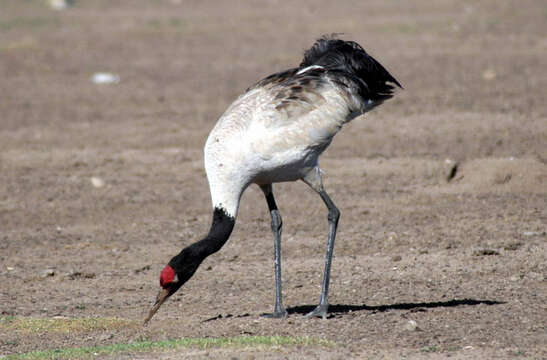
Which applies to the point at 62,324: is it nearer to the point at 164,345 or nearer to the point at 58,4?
the point at 164,345

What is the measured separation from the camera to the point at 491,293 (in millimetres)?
7898

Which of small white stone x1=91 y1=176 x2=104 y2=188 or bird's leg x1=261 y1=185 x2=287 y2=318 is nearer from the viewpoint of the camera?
bird's leg x1=261 y1=185 x2=287 y2=318

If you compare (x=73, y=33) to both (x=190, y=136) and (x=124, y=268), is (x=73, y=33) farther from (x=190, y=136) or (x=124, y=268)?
(x=124, y=268)

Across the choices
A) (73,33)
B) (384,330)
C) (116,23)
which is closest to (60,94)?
(73,33)

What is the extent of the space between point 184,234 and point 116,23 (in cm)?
1681

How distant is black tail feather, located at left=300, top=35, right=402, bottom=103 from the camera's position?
315 inches

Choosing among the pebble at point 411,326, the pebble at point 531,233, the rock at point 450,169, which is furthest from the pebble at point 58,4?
the pebble at point 411,326

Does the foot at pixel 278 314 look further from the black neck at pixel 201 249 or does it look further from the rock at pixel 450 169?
the rock at pixel 450 169

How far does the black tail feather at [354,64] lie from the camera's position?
26.2ft

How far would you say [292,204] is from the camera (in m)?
11.4

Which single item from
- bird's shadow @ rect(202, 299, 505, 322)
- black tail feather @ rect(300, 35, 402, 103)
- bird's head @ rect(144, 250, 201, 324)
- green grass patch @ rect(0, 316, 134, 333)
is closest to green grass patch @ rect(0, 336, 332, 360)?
bird's head @ rect(144, 250, 201, 324)

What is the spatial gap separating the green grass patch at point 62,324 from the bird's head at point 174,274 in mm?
349

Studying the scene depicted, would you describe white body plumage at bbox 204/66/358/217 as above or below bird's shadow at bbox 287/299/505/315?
above

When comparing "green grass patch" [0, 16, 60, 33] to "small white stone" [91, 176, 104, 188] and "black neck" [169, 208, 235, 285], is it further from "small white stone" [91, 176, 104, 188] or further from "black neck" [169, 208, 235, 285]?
"black neck" [169, 208, 235, 285]
